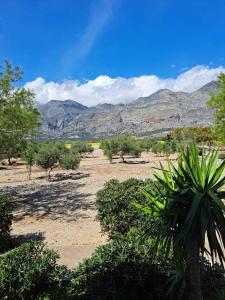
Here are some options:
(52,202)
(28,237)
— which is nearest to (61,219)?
(28,237)

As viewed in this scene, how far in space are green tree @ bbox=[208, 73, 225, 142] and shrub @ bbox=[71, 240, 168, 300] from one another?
13.6 metres

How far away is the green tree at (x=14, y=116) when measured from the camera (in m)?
18.0

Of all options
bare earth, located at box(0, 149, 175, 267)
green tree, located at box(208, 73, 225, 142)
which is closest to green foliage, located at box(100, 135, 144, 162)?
bare earth, located at box(0, 149, 175, 267)

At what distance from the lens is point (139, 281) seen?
19.7 ft

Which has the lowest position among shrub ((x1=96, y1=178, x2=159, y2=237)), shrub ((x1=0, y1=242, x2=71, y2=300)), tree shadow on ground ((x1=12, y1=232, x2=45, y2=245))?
tree shadow on ground ((x1=12, y1=232, x2=45, y2=245))

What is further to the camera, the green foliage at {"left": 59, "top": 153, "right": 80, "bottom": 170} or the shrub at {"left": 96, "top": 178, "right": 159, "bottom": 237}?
the green foliage at {"left": 59, "top": 153, "right": 80, "bottom": 170}

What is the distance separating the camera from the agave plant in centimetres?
452

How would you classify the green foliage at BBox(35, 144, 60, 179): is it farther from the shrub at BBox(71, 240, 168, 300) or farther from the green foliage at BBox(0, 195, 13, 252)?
the shrub at BBox(71, 240, 168, 300)

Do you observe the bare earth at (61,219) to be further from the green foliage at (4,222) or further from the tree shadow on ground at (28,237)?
the green foliage at (4,222)

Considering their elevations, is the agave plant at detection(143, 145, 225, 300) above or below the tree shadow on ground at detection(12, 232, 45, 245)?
above

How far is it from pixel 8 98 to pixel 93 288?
50.4ft

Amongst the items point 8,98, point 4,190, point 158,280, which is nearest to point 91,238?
point 158,280

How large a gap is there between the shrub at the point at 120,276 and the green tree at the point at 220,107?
13552mm

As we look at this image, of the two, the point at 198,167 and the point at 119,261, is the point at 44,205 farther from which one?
the point at 198,167
